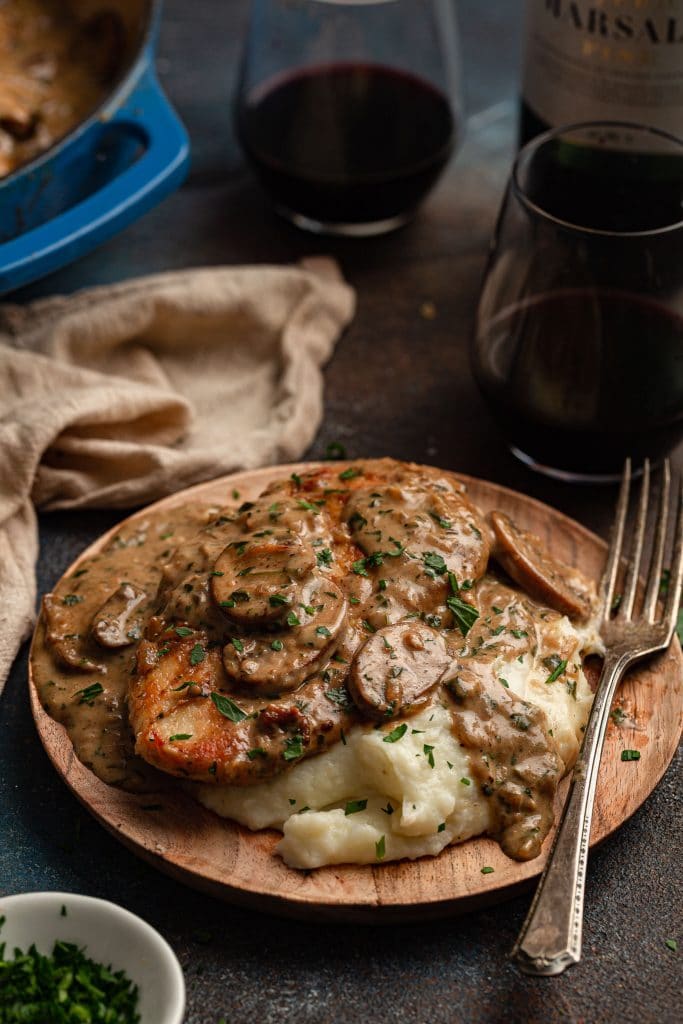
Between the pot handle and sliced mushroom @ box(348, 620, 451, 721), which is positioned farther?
the pot handle

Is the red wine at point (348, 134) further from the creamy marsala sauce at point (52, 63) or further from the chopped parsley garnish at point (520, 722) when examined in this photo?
the chopped parsley garnish at point (520, 722)

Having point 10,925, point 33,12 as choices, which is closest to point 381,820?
point 10,925

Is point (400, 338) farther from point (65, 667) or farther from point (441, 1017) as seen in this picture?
point (441, 1017)

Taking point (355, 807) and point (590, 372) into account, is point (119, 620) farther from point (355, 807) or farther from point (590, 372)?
point (590, 372)

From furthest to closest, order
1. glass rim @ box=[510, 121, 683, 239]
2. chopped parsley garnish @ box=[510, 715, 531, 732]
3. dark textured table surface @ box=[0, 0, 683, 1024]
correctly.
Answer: glass rim @ box=[510, 121, 683, 239] → chopped parsley garnish @ box=[510, 715, 531, 732] → dark textured table surface @ box=[0, 0, 683, 1024]

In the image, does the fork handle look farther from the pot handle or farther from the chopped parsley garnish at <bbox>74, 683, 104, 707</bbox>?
the pot handle

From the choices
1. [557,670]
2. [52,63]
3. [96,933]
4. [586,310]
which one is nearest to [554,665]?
[557,670]

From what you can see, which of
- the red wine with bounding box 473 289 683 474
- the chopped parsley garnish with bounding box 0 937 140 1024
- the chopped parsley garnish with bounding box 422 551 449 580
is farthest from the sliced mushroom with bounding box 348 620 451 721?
the red wine with bounding box 473 289 683 474
